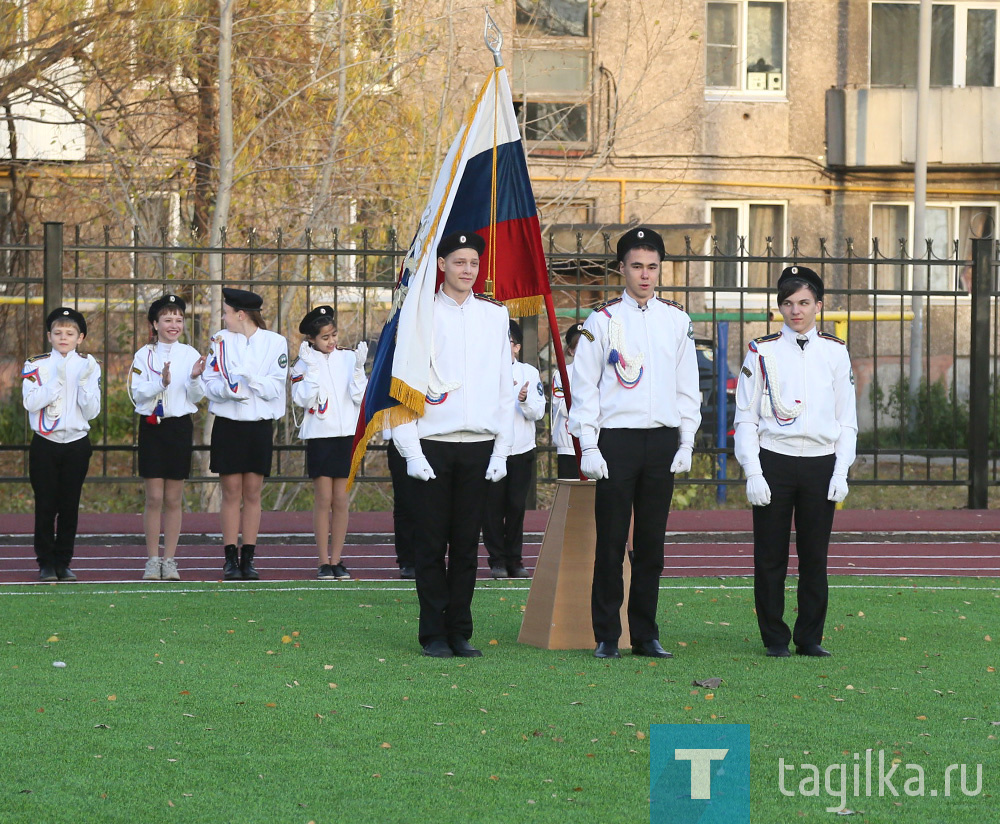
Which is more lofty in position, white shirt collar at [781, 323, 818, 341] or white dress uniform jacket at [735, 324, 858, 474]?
white shirt collar at [781, 323, 818, 341]

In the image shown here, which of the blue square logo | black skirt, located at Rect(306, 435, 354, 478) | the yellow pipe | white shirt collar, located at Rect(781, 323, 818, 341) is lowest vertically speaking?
the blue square logo

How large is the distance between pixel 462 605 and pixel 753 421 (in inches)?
65.3

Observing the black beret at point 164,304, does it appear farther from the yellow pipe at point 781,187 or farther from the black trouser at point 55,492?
the yellow pipe at point 781,187

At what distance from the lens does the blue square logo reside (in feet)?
14.2

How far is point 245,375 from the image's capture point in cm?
968

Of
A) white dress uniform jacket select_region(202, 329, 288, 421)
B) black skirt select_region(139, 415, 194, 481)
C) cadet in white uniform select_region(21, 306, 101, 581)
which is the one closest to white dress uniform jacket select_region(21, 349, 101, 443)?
cadet in white uniform select_region(21, 306, 101, 581)

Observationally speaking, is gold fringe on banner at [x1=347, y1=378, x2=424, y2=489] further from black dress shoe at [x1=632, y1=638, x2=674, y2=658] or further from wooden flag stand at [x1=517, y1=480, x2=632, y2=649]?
black dress shoe at [x1=632, y1=638, x2=674, y2=658]

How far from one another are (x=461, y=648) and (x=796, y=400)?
198 centimetres

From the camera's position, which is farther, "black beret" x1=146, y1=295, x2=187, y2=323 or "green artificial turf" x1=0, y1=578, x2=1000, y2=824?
"black beret" x1=146, y1=295, x2=187, y2=323

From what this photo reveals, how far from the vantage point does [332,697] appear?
589 centimetres

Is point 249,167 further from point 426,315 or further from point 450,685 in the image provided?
point 450,685

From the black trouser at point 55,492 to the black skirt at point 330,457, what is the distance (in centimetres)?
153

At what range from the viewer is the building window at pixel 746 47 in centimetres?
2298

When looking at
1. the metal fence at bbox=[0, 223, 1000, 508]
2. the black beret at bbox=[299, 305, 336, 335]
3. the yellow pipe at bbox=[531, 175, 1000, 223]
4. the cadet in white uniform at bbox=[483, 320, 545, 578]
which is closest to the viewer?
the black beret at bbox=[299, 305, 336, 335]
